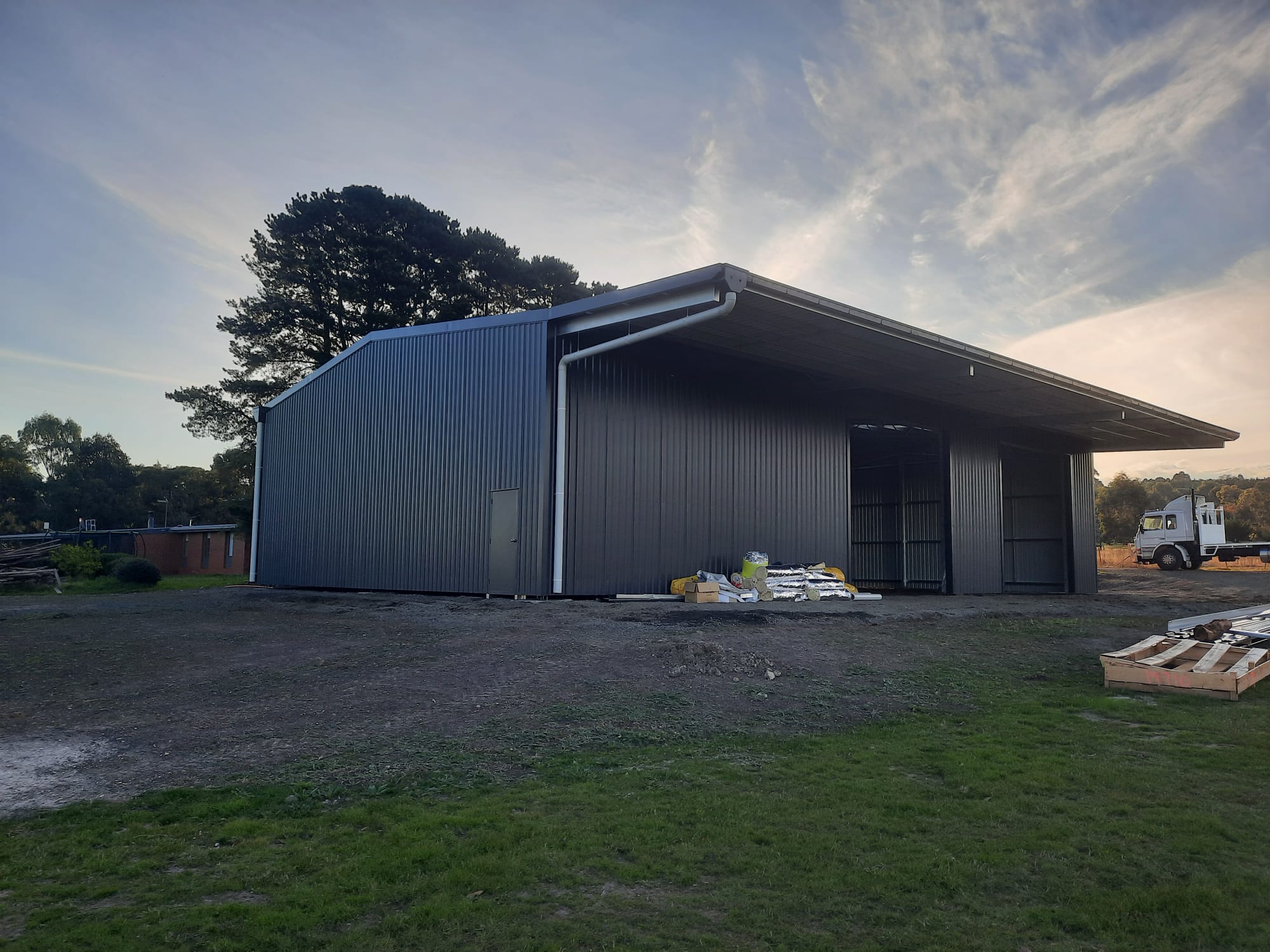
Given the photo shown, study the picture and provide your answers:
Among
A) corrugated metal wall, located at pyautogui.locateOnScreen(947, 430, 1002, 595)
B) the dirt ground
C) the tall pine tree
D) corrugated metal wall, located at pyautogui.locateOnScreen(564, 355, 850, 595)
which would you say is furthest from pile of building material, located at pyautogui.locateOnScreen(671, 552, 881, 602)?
the tall pine tree

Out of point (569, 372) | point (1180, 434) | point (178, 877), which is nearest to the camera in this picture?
point (178, 877)

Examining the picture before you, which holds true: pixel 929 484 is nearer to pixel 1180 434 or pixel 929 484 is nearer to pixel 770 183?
pixel 1180 434

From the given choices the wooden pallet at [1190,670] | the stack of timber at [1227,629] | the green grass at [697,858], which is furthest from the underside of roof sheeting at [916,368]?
the green grass at [697,858]

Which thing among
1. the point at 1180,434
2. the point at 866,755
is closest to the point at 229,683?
the point at 866,755

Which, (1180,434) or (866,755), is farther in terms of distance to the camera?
(1180,434)

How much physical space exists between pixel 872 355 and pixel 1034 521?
1510 cm

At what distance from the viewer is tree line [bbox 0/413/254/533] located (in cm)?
5734

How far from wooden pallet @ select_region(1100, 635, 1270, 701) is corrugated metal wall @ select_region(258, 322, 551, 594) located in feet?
31.1

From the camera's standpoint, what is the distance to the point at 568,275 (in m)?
38.2

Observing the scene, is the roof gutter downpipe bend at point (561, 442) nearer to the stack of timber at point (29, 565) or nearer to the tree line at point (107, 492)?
the stack of timber at point (29, 565)

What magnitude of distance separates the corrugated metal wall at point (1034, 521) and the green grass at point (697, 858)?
928 inches

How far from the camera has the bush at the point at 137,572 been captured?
23922mm

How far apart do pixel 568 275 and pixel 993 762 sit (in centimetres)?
3536

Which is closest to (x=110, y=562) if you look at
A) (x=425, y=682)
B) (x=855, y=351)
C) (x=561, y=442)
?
(x=561, y=442)
